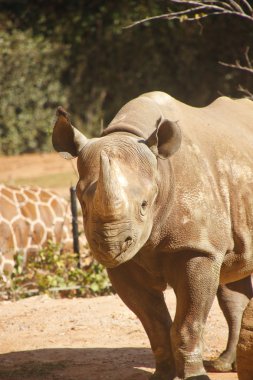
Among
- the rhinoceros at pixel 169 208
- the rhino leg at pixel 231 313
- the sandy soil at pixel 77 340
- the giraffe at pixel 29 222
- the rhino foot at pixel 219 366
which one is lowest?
the giraffe at pixel 29 222

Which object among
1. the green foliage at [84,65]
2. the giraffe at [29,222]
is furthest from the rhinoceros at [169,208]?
the green foliage at [84,65]

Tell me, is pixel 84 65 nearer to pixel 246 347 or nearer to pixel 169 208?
pixel 169 208

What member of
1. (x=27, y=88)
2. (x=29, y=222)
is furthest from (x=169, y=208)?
(x=27, y=88)

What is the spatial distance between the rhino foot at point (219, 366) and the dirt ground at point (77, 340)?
0.08 m

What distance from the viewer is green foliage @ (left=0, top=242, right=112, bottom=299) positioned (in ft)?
28.4

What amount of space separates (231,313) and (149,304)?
1.04 metres

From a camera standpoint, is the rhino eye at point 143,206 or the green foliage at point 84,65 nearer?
the rhino eye at point 143,206

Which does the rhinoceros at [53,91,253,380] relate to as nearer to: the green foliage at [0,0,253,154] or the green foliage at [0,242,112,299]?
the green foliage at [0,242,112,299]

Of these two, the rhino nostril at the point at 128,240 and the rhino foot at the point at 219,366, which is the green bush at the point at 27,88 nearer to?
the rhino foot at the point at 219,366

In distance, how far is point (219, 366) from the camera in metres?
6.14

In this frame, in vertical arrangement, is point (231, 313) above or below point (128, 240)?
below

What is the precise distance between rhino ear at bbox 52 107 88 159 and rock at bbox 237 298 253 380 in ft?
4.18

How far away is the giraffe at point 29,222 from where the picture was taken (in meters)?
9.49

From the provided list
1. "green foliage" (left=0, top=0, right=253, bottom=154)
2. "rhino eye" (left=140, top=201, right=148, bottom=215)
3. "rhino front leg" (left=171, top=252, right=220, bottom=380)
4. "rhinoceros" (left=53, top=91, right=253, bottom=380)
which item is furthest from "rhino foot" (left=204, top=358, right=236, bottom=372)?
"green foliage" (left=0, top=0, right=253, bottom=154)
